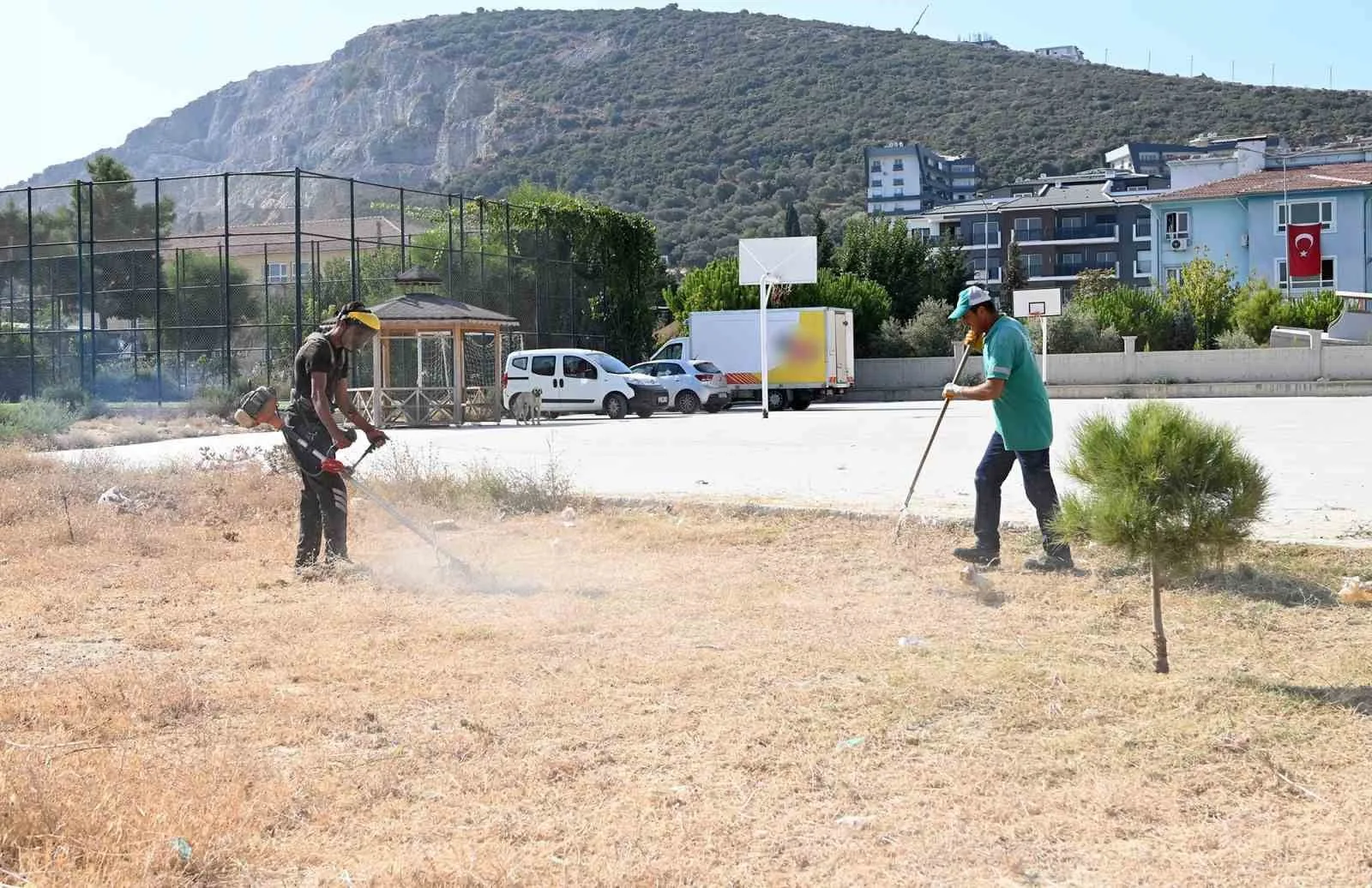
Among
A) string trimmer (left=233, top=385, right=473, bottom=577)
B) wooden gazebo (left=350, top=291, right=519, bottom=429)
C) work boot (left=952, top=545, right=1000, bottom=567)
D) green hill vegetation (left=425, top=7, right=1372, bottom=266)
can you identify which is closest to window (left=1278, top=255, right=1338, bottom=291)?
green hill vegetation (left=425, top=7, right=1372, bottom=266)

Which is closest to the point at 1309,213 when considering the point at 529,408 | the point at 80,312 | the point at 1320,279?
the point at 1320,279

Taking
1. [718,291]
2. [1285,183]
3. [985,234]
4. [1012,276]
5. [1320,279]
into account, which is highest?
[985,234]

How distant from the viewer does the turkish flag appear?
2430 inches

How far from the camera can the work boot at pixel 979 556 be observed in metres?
8.52

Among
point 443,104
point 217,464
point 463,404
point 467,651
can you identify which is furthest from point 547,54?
point 467,651

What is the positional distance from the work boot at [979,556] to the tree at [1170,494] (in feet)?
8.27

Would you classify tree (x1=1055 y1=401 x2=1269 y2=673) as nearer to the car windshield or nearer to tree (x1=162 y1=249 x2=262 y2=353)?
the car windshield

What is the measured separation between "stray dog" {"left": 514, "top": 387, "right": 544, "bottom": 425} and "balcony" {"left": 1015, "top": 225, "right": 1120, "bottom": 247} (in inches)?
2636

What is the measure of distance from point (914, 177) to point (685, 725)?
4388 inches

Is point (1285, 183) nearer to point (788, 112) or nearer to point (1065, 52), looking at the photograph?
point (788, 112)

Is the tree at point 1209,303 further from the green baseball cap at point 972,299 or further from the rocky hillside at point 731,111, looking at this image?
the rocky hillside at point 731,111

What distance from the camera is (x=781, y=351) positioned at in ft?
124

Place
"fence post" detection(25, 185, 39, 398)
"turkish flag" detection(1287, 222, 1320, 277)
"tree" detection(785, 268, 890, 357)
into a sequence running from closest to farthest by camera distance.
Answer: "fence post" detection(25, 185, 39, 398), "tree" detection(785, 268, 890, 357), "turkish flag" detection(1287, 222, 1320, 277)

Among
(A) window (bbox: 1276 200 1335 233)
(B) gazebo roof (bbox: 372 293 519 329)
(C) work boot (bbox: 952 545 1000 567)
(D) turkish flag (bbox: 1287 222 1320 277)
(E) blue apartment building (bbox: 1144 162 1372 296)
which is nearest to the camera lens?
(C) work boot (bbox: 952 545 1000 567)
